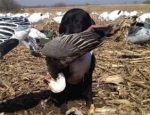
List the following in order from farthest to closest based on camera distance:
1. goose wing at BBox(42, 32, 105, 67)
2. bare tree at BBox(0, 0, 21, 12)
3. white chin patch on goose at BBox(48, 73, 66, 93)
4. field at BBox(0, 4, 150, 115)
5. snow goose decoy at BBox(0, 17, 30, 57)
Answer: bare tree at BBox(0, 0, 21, 12), field at BBox(0, 4, 150, 115), snow goose decoy at BBox(0, 17, 30, 57), white chin patch on goose at BBox(48, 73, 66, 93), goose wing at BBox(42, 32, 105, 67)

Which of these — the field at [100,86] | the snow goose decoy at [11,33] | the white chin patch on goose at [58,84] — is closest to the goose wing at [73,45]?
the white chin patch on goose at [58,84]

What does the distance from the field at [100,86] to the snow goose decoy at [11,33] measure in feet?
3.48

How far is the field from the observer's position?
5.11m

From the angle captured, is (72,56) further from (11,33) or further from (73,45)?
(11,33)

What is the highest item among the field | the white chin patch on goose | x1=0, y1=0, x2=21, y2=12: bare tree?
the white chin patch on goose

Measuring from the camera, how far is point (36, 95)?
566 centimetres

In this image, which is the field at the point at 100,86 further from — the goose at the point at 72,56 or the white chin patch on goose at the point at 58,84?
the white chin patch on goose at the point at 58,84

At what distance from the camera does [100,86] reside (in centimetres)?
595

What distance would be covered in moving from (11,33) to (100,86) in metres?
1.97

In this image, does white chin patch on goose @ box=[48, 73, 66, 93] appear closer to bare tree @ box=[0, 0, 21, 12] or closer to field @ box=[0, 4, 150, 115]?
field @ box=[0, 4, 150, 115]

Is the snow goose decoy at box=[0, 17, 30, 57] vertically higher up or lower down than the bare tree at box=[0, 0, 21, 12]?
higher up

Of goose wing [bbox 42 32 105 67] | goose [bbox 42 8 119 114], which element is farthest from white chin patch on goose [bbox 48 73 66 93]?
goose wing [bbox 42 32 105 67]

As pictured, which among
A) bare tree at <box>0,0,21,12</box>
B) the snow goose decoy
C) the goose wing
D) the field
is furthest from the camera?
bare tree at <box>0,0,21,12</box>

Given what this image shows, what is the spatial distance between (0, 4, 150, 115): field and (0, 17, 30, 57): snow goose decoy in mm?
1062
